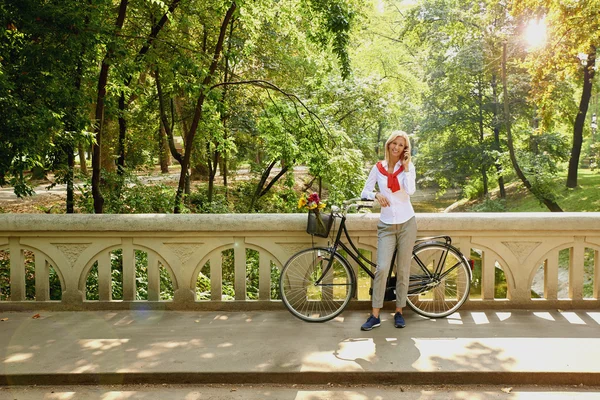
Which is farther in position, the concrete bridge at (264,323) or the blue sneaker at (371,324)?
the blue sneaker at (371,324)

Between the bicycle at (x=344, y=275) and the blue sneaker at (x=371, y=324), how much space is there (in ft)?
1.23

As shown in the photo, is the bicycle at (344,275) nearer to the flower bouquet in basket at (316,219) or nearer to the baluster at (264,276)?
the flower bouquet in basket at (316,219)

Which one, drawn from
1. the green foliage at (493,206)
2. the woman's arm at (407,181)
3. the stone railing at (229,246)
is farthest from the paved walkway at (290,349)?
the green foliage at (493,206)

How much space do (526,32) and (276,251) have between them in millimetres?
17546

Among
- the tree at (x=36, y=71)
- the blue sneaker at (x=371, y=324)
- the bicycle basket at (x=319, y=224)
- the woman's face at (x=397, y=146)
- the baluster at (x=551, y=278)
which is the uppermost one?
the tree at (x=36, y=71)

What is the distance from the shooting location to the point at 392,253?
5.65 meters

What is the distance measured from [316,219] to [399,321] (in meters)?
1.28

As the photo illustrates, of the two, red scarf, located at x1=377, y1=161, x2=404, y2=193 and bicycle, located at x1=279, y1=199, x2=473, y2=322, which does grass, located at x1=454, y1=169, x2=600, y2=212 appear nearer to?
bicycle, located at x1=279, y1=199, x2=473, y2=322

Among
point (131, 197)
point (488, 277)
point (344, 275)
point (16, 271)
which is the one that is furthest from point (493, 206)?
point (16, 271)

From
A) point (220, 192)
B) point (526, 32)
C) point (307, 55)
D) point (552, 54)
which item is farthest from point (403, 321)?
point (526, 32)

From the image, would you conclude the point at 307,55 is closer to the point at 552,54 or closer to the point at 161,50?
the point at 161,50

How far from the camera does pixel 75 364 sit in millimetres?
4648

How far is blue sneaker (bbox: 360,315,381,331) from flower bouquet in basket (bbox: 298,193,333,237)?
0.94m

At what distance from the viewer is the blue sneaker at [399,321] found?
555 cm
